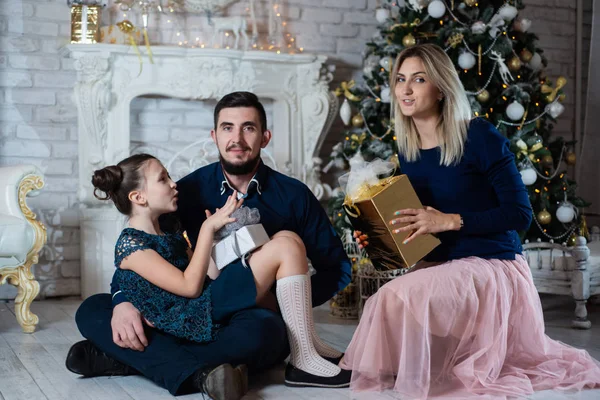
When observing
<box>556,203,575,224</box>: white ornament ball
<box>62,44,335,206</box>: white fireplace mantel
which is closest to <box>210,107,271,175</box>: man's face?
<box>62,44,335,206</box>: white fireplace mantel

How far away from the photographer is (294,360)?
2.42 m

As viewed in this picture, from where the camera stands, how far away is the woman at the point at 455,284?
7.27 ft

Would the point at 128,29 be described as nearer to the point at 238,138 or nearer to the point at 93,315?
the point at 238,138

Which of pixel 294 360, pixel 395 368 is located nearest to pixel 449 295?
pixel 395 368

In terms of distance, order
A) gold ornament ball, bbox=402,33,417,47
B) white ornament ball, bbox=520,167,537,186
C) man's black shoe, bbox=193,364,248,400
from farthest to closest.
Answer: gold ornament ball, bbox=402,33,417,47 → white ornament ball, bbox=520,167,537,186 → man's black shoe, bbox=193,364,248,400

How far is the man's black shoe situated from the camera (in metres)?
2.14

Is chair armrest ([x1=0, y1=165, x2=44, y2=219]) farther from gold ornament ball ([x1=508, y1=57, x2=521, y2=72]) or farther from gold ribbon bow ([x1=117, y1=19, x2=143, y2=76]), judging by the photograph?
gold ornament ball ([x1=508, y1=57, x2=521, y2=72])

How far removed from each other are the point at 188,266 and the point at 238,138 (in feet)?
1.41

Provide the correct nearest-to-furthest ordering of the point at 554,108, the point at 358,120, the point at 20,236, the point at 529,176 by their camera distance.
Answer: the point at 20,236, the point at 529,176, the point at 554,108, the point at 358,120

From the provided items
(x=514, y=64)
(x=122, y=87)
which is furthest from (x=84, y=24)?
(x=514, y=64)

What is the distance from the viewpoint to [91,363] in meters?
2.52

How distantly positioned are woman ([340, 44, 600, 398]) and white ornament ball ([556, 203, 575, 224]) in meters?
1.55

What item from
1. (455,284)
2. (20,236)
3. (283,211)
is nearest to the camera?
(455,284)

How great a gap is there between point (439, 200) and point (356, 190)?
11.7 inches
